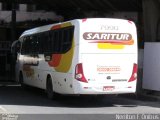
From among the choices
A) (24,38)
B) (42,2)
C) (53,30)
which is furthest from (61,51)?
(42,2)

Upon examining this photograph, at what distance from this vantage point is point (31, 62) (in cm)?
2392

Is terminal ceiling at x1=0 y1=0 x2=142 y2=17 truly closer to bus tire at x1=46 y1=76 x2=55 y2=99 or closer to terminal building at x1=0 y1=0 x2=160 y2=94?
terminal building at x1=0 y1=0 x2=160 y2=94

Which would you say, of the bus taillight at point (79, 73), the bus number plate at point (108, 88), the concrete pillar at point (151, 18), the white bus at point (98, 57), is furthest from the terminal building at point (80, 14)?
the bus taillight at point (79, 73)

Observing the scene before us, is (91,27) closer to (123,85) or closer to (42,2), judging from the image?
(123,85)

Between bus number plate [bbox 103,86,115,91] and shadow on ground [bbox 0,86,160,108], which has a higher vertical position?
A: bus number plate [bbox 103,86,115,91]

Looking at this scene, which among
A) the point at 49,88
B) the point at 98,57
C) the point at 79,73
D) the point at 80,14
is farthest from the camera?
the point at 80,14

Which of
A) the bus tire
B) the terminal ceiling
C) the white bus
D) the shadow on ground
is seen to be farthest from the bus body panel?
the terminal ceiling

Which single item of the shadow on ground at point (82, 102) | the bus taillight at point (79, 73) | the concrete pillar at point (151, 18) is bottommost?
the shadow on ground at point (82, 102)

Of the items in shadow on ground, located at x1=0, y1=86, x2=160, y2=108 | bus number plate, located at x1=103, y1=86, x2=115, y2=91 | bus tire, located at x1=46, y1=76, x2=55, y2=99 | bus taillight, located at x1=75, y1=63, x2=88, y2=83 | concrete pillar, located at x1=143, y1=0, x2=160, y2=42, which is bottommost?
shadow on ground, located at x1=0, y1=86, x2=160, y2=108

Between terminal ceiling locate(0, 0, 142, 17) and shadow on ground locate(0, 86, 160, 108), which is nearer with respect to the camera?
shadow on ground locate(0, 86, 160, 108)

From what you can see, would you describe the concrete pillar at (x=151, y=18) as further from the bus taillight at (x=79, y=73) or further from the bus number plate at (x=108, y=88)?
the bus taillight at (x=79, y=73)

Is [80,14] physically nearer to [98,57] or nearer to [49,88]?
[49,88]

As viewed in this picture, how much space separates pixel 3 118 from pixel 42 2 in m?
27.4

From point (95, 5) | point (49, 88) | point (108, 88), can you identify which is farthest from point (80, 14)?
point (108, 88)
